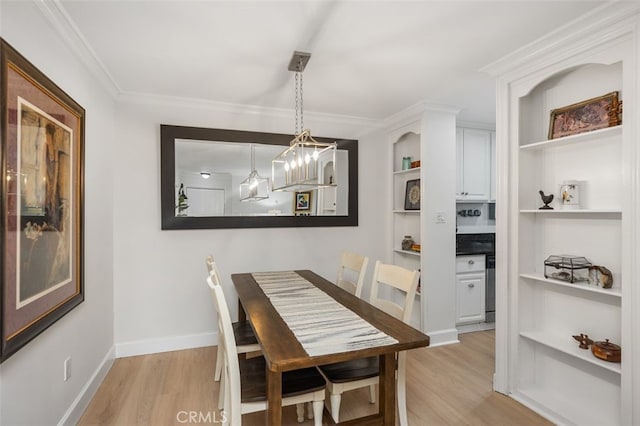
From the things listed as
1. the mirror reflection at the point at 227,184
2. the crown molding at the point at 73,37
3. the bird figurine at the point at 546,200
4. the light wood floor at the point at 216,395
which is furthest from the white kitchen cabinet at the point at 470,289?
the crown molding at the point at 73,37

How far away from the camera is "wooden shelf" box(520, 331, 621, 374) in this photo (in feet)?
5.82

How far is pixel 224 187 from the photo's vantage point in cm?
323

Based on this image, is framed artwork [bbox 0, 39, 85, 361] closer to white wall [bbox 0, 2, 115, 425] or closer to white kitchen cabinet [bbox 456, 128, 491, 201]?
white wall [bbox 0, 2, 115, 425]

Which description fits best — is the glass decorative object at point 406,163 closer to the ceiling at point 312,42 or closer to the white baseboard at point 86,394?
the ceiling at point 312,42

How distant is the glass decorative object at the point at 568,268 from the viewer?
6.55 feet

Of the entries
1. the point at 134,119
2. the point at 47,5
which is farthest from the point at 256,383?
the point at 134,119

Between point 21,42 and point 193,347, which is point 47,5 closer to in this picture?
point 21,42

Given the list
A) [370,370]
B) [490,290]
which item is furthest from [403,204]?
[370,370]

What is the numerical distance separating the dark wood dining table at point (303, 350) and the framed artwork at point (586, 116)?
5.42 feet

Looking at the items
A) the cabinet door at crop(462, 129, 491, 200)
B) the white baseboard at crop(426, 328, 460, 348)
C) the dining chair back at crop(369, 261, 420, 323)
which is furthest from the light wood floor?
the cabinet door at crop(462, 129, 491, 200)

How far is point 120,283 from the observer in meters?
2.95

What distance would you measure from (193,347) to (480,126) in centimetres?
407

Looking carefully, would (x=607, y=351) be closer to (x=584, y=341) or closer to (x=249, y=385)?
(x=584, y=341)

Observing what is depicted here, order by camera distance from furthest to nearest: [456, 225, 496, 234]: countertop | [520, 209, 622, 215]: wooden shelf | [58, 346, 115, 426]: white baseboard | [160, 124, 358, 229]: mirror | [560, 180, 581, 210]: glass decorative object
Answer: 1. [456, 225, 496, 234]: countertop
2. [160, 124, 358, 229]: mirror
3. [560, 180, 581, 210]: glass decorative object
4. [58, 346, 115, 426]: white baseboard
5. [520, 209, 622, 215]: wooden shelf
